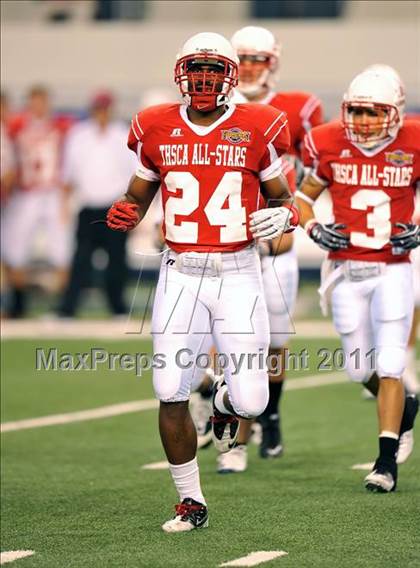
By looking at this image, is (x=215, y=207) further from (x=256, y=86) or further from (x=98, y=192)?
(x=98, y=192)

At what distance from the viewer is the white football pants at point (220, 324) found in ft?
18.8

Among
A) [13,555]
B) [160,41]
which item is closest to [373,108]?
[13,555]

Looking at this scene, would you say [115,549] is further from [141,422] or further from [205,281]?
[141,422]

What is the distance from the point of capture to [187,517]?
573cm

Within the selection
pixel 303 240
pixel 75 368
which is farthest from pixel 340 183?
pixel 303 240

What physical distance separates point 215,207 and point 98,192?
24.9 feet

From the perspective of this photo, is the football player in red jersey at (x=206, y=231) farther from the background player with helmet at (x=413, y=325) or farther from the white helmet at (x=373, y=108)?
the background player with helmet at (x=413, y=325)

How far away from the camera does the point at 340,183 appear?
22.4 ft

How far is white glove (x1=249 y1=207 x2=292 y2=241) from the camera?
573 centimetres

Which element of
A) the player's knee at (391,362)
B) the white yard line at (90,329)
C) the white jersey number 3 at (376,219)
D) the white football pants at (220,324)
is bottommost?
the white yard line at (90,329)

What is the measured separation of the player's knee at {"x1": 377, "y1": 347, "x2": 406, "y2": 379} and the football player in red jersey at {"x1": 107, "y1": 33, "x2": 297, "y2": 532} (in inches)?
35.8

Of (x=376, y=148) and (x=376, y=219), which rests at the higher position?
(x=376, y=148)

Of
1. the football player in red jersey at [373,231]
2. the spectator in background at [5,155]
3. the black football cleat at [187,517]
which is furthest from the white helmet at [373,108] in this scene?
the spectator in background at [5,155]

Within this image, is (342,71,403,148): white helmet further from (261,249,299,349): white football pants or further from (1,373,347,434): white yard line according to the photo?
(1,373,347,434): white yard line
